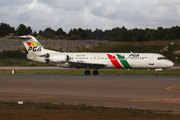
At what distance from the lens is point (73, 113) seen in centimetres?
1229

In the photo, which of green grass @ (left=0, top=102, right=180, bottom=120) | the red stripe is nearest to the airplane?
the red stripe

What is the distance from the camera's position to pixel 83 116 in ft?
38.2

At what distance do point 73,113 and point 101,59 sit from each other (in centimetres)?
2971

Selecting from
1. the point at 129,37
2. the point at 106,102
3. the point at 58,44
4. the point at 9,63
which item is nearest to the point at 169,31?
the point at 129,37

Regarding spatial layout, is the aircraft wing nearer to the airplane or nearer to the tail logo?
the airplane

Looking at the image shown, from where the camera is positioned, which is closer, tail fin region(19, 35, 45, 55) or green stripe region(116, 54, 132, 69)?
green stripe region(116, 54, 132, 69)

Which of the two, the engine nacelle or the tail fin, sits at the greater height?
the tail fin

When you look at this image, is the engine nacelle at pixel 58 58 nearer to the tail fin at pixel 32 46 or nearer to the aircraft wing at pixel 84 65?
the aircraft wing at pixel 84 65

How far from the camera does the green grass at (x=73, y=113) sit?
11.3 meters

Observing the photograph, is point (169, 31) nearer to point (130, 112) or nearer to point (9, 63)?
point (9, 63)

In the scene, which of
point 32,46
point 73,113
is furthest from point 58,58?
point 73,113

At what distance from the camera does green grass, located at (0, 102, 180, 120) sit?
444 inches

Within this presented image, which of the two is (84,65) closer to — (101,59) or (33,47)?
(101,59)

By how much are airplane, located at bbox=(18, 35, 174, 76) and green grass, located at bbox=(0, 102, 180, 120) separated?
1076 inches
